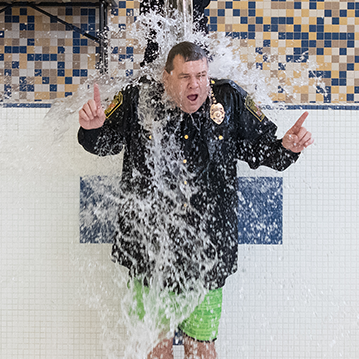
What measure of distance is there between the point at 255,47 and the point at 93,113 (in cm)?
133

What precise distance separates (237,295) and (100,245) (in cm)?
90

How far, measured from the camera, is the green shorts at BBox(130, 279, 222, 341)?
5.59ft

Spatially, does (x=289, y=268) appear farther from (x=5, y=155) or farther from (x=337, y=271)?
(x=5, y=155)

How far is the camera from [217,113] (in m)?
1.61

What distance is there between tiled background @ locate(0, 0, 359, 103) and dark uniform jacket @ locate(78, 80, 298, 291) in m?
0.72

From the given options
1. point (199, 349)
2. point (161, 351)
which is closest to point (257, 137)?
point (199, 349)

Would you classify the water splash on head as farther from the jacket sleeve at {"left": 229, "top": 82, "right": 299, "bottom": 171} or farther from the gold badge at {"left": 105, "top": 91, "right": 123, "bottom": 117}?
the jacket sleeve at {"left": 229, "top": 82, "right": 299, "bottom": 171}

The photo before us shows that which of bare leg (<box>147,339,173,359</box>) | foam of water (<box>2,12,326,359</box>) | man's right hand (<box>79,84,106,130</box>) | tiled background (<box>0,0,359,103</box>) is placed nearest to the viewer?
man's right hand (<box>79,84,106,130</box>)

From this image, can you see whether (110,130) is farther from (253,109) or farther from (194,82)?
(253,109)

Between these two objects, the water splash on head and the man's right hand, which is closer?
the man's right hand

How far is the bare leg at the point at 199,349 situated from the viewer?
1.73 m

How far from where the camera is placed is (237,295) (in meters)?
2.04

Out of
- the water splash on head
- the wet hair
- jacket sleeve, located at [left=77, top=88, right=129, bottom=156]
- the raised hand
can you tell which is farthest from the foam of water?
the raised hand

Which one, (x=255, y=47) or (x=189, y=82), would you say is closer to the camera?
(x=189, y=82)
